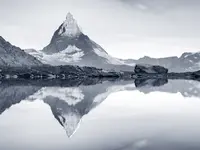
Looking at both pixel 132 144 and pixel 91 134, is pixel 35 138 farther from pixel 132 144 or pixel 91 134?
pixel 132 144

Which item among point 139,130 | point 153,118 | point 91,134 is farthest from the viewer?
point 153,118

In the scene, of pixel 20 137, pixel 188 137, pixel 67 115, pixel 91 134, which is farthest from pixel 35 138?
pixel 67 115

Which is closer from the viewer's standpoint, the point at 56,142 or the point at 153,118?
the point at 56,142

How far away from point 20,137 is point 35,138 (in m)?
1.16

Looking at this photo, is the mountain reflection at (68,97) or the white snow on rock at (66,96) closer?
the mountain reflection at (68,97)

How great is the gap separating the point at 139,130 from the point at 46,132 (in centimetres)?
670

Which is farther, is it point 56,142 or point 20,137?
point 20,137

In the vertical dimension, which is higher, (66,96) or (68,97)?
(66,96)

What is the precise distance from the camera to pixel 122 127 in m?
28.5

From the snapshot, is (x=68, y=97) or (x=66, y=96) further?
(x=66, y=96)

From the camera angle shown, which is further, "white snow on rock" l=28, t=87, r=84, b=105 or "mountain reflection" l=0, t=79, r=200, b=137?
"white snow on rock" l=28, t=87, r=84, b=105

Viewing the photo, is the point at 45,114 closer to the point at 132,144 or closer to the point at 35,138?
the point at 35,138

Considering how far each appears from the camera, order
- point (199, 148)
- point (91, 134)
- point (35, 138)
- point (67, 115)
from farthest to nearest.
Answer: point (67, 115)
point (91, 134)
point (35, 138)
point (199, 148)

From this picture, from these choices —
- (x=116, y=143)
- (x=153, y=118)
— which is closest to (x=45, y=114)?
(x=153, y=118)
